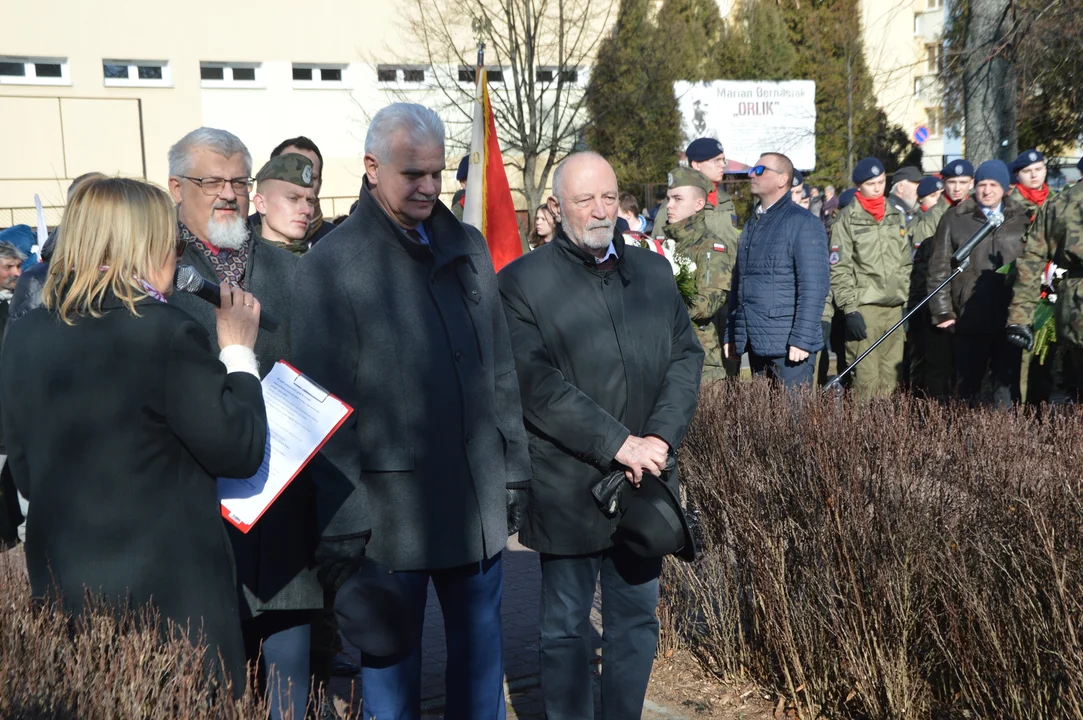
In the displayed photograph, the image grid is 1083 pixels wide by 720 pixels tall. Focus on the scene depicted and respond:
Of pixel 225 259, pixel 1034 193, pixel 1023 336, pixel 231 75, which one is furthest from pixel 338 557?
pixel 231 75

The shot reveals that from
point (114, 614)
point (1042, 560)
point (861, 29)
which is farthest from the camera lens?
point (861, 29)

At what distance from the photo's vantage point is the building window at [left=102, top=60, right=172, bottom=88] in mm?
27828

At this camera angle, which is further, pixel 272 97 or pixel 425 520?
pixel 272 97

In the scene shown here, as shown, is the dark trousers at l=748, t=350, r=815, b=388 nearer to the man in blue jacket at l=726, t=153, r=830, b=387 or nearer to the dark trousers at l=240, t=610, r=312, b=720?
the man in blue jacket at l=726, t=153, r=830, b=387

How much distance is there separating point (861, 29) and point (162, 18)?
808 inches

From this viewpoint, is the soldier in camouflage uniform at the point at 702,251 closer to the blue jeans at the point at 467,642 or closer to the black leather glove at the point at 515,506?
the black leather glove at the point at 515,506

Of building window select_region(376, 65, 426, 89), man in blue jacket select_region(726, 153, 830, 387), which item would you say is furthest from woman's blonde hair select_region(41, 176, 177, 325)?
building window select_region(376, 65, 426, 89)

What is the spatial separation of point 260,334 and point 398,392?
0.54 metres

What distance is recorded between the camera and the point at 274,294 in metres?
3.73

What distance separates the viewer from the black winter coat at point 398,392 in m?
3.39

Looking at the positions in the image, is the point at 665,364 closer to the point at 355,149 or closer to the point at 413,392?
the point at 413,392

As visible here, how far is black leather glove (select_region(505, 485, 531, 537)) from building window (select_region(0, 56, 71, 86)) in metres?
26.8

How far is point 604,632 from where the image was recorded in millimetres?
4117

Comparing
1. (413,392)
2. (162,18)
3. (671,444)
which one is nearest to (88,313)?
(413,392)
